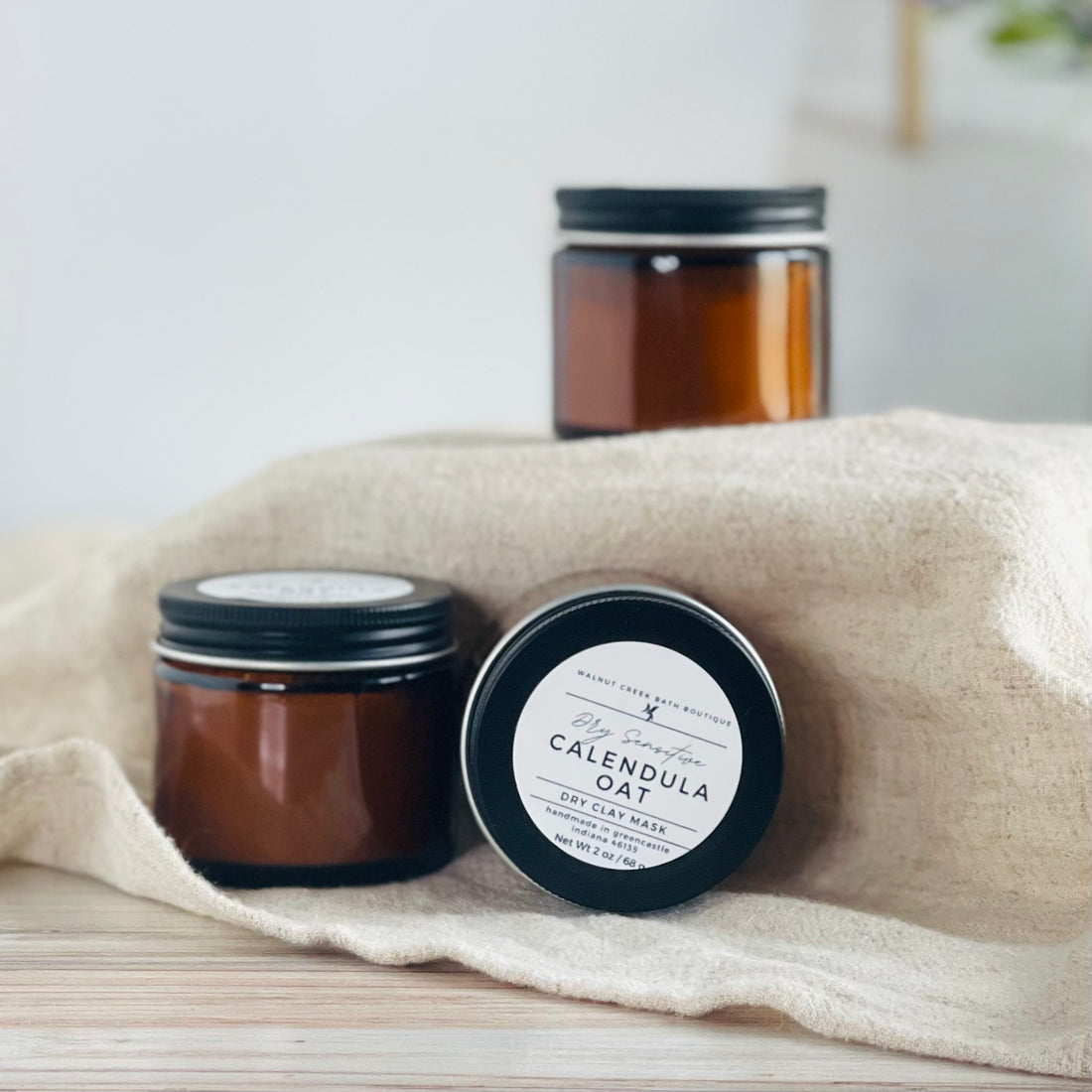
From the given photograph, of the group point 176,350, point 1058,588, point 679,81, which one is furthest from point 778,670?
point 679,81

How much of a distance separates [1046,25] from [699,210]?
3.22 feet

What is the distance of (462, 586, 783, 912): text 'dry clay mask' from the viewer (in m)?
0.56

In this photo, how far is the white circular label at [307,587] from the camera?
0.59m

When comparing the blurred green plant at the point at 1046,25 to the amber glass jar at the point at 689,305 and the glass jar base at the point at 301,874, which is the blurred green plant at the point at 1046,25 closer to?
the amber glass jar at the point at 689,305

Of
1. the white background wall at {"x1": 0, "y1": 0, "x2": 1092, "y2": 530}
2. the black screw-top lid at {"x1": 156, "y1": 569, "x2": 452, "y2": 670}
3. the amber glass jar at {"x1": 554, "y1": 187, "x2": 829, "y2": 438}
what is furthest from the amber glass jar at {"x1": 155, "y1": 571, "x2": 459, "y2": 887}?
the white background wall at {"x1": 0, "y1": 0, "x2": 1092, "y2": 530}

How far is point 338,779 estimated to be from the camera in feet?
1.86

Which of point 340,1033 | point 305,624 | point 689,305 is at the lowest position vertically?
point 340,1033

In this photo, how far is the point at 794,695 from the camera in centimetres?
60

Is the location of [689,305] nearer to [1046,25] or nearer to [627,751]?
[627,751]

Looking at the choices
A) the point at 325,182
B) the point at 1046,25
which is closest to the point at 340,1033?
the point at 325,182

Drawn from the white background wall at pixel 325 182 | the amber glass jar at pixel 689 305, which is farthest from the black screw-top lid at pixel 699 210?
the white background wall at pixel 325 182

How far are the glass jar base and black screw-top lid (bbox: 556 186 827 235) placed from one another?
0.92ft

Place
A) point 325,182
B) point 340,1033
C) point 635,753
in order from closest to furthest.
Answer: point 340,1033 < point 635,753 < point 325,182

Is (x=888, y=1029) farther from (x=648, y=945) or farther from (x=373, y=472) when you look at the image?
(x=373, y=472)
